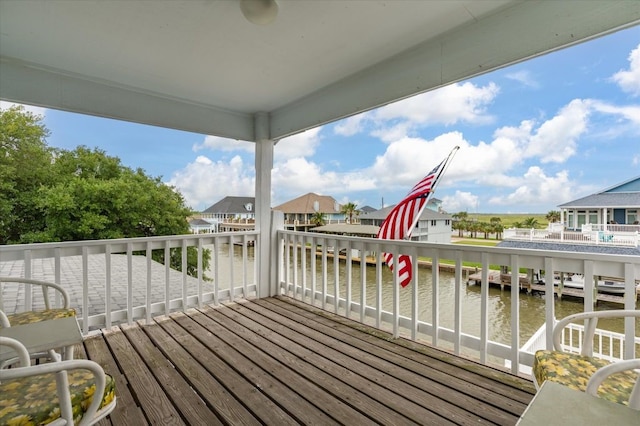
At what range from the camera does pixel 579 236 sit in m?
1.89

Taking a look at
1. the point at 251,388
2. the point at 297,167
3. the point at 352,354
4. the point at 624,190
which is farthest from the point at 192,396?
the point at 297,167

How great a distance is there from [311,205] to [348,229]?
2.98 feet

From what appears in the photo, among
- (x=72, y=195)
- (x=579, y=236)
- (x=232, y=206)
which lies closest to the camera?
(x=579, y=236)

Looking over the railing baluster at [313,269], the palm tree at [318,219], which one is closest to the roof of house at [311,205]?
the palm tree at [318,219]

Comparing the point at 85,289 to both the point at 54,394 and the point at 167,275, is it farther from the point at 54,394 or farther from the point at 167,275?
the point at 54,394

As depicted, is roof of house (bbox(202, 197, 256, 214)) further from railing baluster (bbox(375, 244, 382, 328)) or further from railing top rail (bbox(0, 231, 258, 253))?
railing baluster (bbox(375, 244, 382, 328))

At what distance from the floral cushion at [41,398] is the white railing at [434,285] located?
2.19 metres

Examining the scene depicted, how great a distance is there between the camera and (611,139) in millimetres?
1762

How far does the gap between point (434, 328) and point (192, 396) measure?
1.85m

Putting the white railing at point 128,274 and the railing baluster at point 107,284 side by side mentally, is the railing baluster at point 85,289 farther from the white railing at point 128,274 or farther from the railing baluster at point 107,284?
the railing baluster at point 107,284

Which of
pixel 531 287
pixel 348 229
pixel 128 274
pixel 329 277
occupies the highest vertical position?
pixel 348 229

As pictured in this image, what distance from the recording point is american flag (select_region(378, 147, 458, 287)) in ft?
9.04

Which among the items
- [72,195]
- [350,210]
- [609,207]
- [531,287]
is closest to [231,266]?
[350,210]

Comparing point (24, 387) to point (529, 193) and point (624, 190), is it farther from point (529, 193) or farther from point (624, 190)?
point (624, 190)
